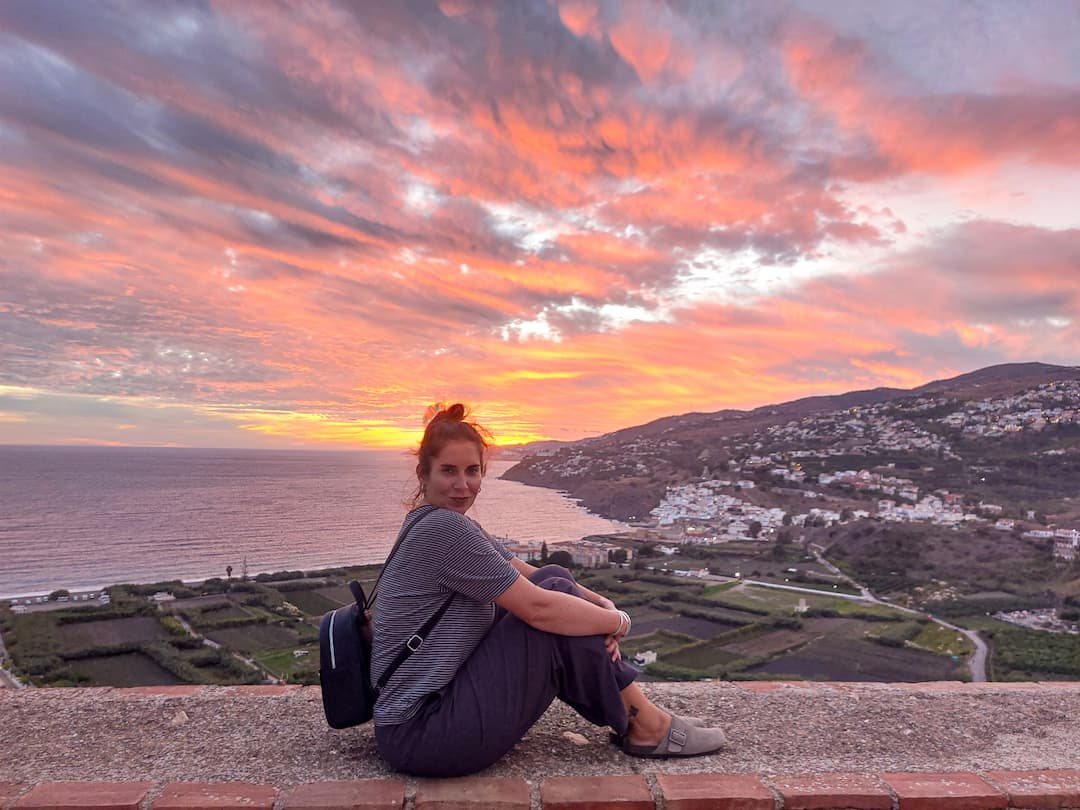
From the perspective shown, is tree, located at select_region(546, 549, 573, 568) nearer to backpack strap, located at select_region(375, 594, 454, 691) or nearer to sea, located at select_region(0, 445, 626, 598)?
sea, located at select_region(0, 445, 626, 598)

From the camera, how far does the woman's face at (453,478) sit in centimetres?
221

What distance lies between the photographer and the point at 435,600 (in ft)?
6.77

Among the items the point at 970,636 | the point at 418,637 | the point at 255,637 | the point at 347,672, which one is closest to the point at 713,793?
the point at 418,637

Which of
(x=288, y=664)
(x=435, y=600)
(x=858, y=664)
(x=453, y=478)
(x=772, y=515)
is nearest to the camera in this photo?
(x=435, y=600)

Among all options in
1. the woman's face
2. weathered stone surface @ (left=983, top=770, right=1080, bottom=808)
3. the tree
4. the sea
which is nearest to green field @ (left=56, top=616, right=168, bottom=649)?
the sea

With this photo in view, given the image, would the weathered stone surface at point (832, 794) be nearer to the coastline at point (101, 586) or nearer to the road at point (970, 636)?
the road at point (970, 636)

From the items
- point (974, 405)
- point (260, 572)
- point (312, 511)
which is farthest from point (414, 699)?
point (974, 405)

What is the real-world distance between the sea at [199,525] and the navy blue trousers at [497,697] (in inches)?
674

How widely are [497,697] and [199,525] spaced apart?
63.6m

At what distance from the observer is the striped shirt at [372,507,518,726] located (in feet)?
6.64

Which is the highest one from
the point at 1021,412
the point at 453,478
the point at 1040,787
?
the point at 1021,412

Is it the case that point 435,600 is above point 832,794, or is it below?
above

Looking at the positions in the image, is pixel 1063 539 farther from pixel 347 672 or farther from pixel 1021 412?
pixel 347 672

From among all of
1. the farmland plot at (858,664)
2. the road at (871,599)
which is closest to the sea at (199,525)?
the farmland plot at (858,664)
